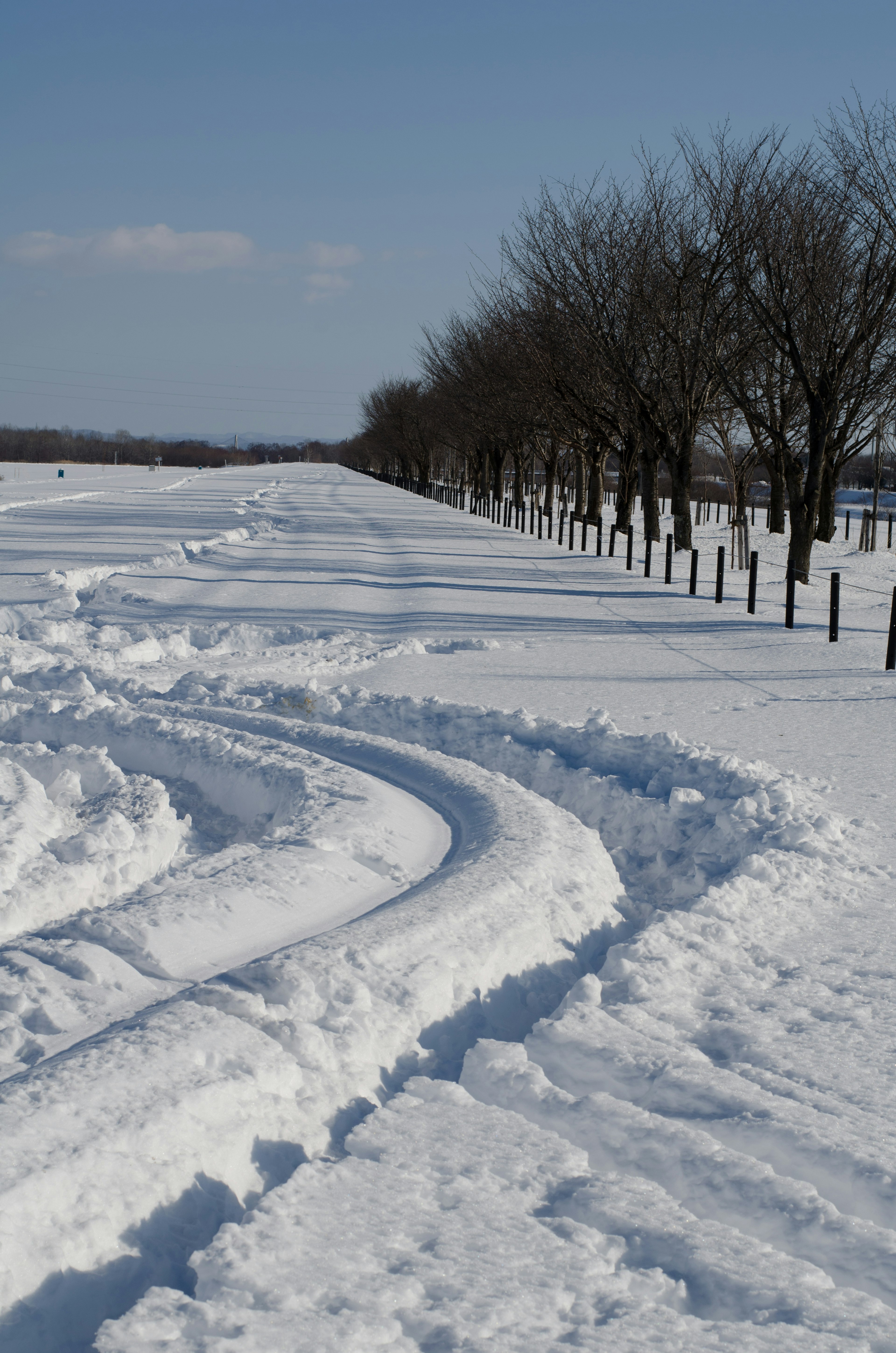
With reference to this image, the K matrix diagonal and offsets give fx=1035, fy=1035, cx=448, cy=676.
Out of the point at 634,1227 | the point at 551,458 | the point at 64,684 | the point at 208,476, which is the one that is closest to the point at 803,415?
the point at 551,458

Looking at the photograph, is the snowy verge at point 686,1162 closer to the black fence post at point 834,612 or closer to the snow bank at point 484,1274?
the snow bank at point 484,1274

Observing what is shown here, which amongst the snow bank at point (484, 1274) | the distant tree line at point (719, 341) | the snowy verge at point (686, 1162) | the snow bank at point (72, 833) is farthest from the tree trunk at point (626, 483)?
the snow bank at point (484, 1274)

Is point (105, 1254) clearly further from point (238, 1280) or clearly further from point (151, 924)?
point (151, 924)

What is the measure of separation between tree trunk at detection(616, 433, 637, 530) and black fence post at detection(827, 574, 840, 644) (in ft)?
65.1

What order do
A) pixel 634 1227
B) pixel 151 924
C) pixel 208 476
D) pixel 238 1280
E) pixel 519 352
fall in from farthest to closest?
pixel 208 476, pixel 519 352, pixel 151 924, pixel 634 1227, pixel 238 1280

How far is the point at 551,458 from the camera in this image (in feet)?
140

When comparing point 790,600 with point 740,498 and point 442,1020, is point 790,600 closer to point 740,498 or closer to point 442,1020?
point 442,1020

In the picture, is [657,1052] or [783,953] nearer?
[657,1052]

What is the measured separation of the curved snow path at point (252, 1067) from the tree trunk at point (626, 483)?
28.3 meters

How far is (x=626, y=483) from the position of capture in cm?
3316

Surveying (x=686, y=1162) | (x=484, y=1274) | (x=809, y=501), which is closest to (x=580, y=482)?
(x=809, y=501)

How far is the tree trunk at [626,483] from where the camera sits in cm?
3225

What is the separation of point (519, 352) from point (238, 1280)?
3100 centimetres

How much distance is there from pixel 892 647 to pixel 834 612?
1.70 m
